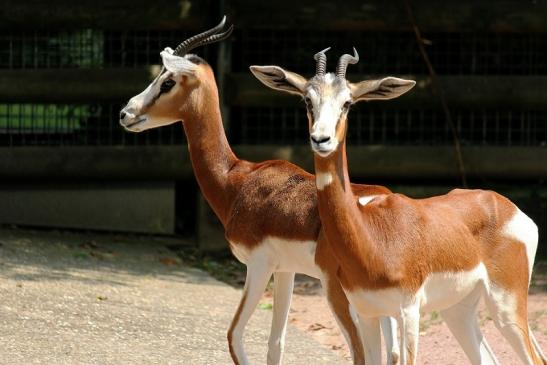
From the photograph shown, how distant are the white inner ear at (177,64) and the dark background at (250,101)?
4372 mm

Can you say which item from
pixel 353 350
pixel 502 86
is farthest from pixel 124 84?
pixel 353 350

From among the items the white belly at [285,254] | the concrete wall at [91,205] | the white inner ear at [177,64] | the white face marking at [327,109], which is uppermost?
the white face marking at [327,109]

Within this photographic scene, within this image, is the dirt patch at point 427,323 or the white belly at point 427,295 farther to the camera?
the dirt patch at point 427,323

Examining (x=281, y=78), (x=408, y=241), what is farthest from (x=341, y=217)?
(x=281, y=78)

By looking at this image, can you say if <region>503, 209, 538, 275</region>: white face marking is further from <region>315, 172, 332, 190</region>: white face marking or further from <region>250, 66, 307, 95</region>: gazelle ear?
<region>250, 66, 307, 95</region>: gazelle ear

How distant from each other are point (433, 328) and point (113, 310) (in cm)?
231

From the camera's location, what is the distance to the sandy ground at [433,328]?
7.66 metres

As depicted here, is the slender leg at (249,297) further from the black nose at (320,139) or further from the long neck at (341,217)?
the black nose at (320,139)

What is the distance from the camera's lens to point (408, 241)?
5.57 m

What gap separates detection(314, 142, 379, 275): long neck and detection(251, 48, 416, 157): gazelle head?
0.15 meters

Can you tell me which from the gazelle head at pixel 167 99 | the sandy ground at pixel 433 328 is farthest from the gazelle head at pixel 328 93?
the sandy ground at pixel 433 328

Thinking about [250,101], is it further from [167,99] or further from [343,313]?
[343,313]

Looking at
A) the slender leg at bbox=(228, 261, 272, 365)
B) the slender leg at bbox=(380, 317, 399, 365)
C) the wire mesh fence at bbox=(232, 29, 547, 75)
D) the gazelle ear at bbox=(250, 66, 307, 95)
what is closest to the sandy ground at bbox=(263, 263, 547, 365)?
the slender leg at bbox=(380, 317, 399, 365)

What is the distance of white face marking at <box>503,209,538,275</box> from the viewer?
19.4 ft
